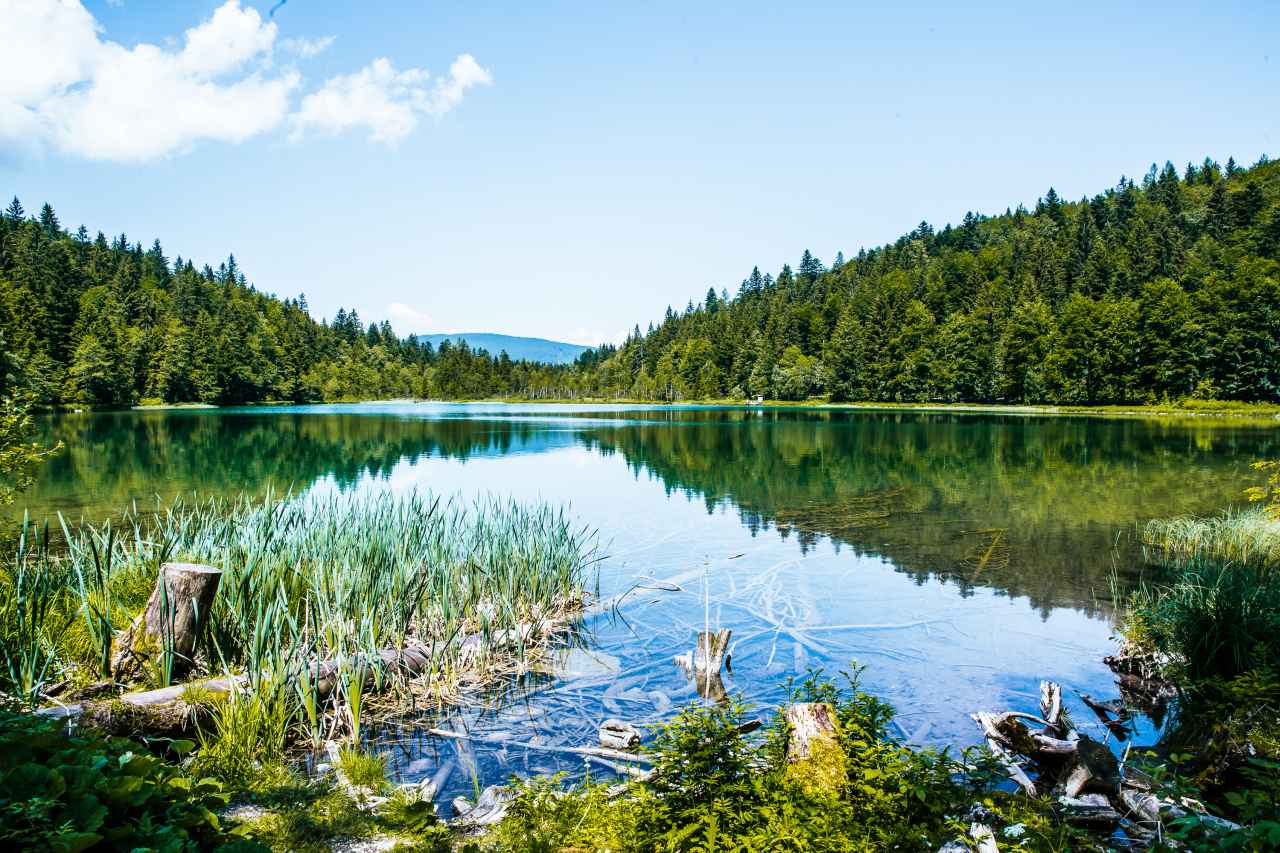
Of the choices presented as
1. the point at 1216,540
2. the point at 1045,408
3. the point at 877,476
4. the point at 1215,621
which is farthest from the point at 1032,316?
the point at 1215,621

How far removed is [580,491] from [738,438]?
81.3 feet

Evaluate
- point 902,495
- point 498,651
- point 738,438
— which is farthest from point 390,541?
point 738,438

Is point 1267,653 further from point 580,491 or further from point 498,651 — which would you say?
point 580,491

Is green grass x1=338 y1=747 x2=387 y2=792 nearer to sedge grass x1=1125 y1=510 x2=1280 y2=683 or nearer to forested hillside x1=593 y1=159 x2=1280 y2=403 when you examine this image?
sedge grass x1=1125 y1=510 x2=1280 y2=683

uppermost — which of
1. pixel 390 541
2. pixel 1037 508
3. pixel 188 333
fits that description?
pixel 188 333

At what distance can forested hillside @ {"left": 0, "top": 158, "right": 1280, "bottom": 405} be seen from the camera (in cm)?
7900

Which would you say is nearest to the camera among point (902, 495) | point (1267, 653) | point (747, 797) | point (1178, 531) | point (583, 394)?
point (747, 797)

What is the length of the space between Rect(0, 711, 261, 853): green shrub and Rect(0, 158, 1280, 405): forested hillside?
3396 inches

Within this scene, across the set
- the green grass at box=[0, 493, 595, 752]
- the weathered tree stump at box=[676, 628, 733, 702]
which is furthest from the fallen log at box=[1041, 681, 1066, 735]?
the green grass at box=[0, 493, 595, 752]

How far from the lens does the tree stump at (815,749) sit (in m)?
4.54

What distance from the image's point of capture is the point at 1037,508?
2025 centimetres

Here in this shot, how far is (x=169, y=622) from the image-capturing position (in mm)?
6180

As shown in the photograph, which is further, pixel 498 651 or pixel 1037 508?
pixel 1037 508

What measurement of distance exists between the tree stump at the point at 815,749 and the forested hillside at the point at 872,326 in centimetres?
8724
